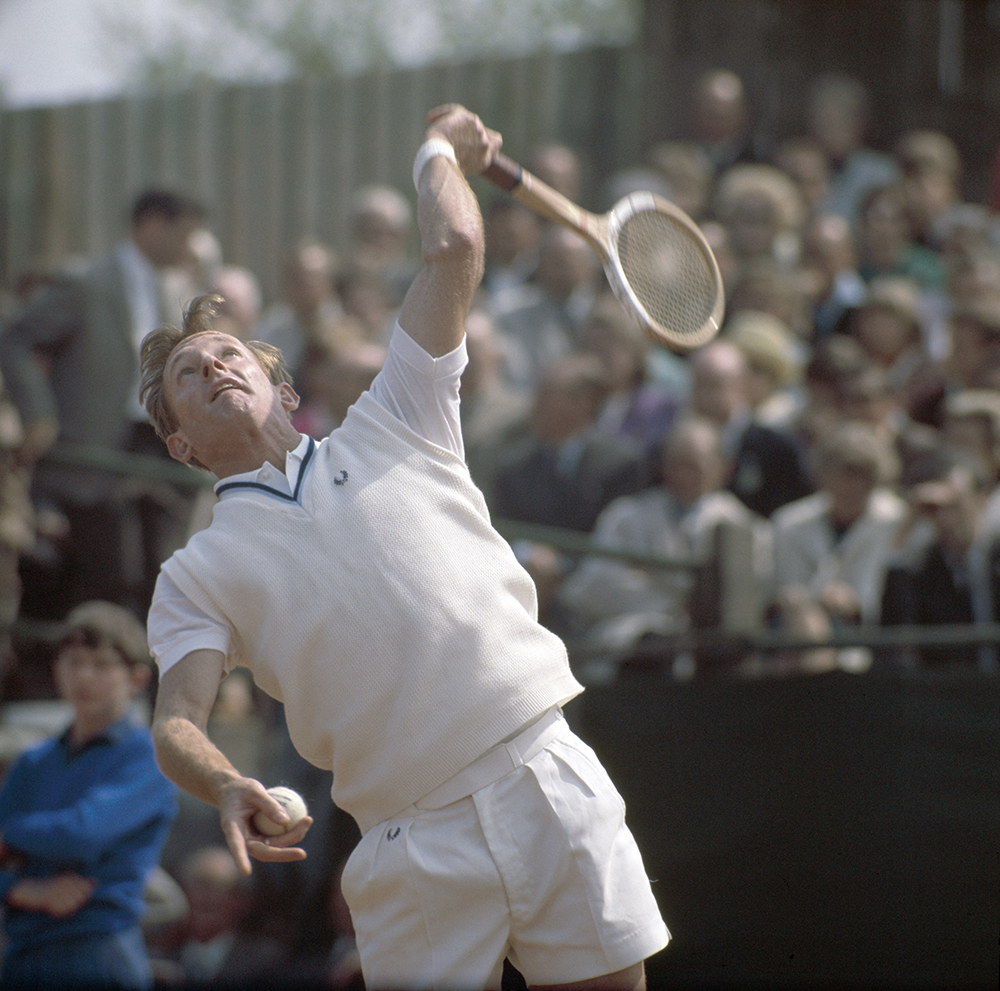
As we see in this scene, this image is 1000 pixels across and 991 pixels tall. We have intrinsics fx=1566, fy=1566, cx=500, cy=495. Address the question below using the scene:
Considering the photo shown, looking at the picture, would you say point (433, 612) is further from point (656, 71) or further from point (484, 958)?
point (656, 71)

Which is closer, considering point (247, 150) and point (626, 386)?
point (626, 386)

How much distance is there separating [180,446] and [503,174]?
94 centimetres

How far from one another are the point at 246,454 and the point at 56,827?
86.0 inches

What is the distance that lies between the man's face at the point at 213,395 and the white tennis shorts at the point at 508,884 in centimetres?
76

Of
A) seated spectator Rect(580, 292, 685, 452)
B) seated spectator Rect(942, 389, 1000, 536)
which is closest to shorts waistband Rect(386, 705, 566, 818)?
seated spectator Rect(942, 389, 1000, 536)

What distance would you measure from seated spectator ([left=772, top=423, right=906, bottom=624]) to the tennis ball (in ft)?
10.8

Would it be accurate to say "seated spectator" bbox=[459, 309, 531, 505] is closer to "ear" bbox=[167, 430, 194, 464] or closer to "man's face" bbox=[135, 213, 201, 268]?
"man's face" bbox=[135, 213, 201, 268]

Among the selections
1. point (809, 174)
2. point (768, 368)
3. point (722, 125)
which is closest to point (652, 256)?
point (768, 368)

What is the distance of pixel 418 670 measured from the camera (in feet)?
8.92

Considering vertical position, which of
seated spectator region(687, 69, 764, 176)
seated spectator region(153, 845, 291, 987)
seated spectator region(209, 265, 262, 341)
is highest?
seated spectator region(687, 69, 764, 176)

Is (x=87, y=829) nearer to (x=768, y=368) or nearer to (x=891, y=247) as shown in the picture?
(x=768, y=368)

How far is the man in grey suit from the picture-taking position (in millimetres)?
6602

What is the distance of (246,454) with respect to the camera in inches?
115

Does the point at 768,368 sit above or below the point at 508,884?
above
